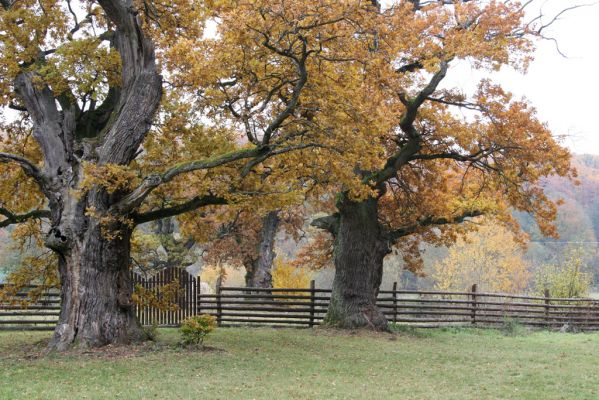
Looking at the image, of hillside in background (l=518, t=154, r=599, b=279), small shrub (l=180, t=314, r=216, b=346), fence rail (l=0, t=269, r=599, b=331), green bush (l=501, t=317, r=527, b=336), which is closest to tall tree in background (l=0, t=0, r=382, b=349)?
small shrub (l=180, t=314, r=216, b=346)

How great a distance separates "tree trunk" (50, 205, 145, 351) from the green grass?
0.60m

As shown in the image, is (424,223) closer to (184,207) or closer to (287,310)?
(287,310)

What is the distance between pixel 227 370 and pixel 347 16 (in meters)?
5.87

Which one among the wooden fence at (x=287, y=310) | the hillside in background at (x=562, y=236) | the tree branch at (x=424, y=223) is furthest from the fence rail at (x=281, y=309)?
the hillside in background at (x=562, y=236)

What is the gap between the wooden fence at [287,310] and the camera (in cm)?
1852


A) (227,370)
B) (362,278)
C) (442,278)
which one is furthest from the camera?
(442,278)

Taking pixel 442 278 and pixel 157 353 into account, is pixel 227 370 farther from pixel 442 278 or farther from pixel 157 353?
pixel 442 278

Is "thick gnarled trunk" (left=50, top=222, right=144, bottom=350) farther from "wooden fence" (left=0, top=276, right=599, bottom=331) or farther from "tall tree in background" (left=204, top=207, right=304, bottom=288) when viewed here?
"tall tree in background" (left=204, top=207, right=304, bottom=288)

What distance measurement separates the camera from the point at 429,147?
17.5 meters

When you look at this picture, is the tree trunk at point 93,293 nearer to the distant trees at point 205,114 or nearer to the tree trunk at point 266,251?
the distant trees at point 205,114

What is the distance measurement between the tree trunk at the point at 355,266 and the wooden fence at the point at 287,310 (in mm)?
1341

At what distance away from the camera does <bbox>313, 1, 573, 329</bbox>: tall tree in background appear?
555 inches

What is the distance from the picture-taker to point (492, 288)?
46438mm

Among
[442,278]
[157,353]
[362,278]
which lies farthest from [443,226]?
[442,278]
